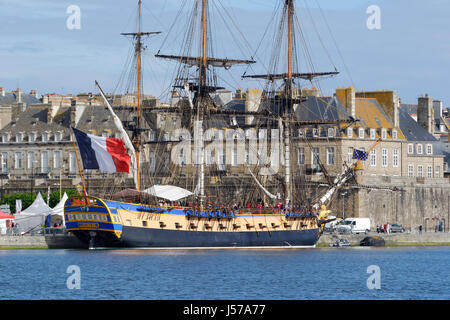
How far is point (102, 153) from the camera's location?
76125mm

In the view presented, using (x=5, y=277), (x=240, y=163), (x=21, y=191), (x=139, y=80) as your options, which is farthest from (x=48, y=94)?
(x=5, y=277)

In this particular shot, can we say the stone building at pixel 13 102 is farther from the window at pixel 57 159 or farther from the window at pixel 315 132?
the window at pixel 315 132

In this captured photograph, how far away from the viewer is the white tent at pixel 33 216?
85062 mm

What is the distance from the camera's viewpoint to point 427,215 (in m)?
104

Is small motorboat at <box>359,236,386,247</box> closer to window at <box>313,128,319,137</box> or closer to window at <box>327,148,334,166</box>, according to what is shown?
window at <box>327,148,334,166</box>

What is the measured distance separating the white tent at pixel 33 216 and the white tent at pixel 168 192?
9.43m

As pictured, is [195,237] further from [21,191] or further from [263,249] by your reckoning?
[21,191]

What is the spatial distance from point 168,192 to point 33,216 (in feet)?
37.5

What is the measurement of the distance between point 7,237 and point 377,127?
4391 cm

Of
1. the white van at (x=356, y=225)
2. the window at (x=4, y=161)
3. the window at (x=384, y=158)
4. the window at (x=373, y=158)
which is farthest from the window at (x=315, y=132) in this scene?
the window at (x=4, y=161)

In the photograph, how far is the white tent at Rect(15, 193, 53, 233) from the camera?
3349 inches

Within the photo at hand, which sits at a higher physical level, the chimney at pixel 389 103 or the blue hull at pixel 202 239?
the chimney at pixel 389 103

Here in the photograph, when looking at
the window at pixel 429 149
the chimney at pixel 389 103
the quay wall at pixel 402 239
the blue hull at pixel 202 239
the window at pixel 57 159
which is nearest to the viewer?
the blue hull at pixel 202 239
